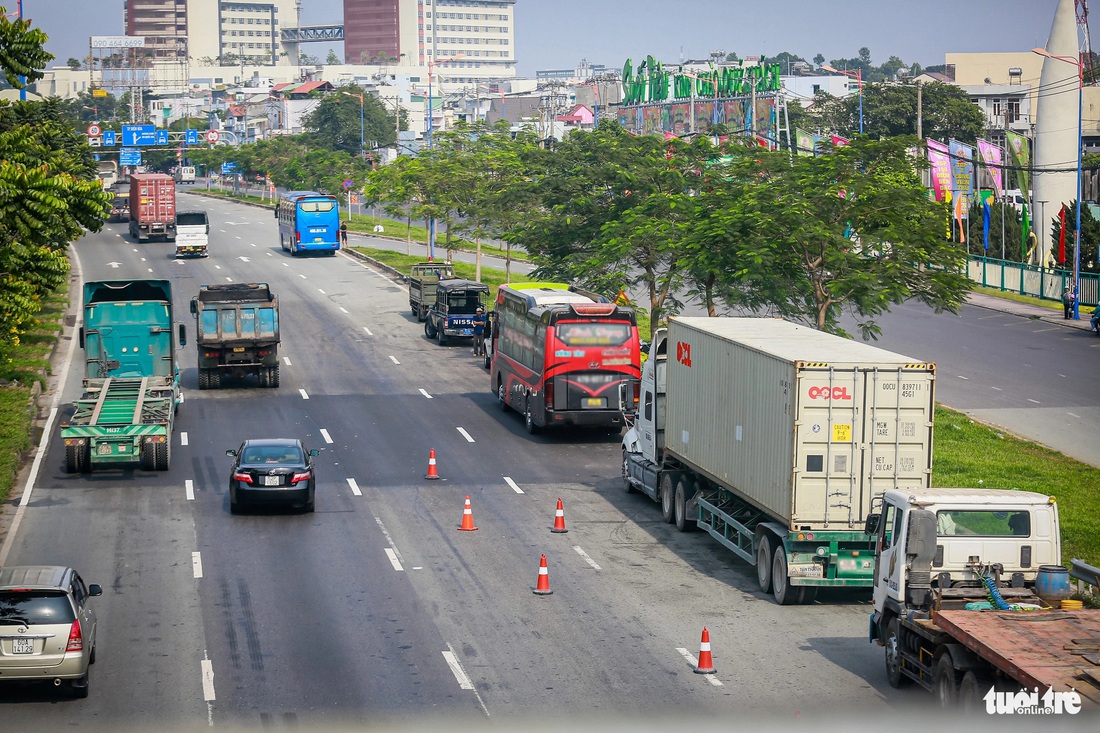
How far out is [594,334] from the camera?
36688 mm

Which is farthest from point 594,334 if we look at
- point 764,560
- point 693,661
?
point 693,661

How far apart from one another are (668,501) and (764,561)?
566 cm

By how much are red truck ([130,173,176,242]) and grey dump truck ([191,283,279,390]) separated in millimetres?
47664

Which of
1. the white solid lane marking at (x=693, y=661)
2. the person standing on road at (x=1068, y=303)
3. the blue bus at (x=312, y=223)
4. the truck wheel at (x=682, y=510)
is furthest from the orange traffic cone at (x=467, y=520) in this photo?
the blue bus at (x=312, y=223)

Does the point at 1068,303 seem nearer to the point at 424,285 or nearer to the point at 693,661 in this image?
the point at 424,285

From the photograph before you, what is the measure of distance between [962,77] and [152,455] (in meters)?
178

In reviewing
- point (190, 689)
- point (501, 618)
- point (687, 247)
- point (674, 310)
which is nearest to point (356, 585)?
point (501, 618)

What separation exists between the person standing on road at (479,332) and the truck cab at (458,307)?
0.76 ft

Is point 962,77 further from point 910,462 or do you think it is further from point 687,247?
point 910,462

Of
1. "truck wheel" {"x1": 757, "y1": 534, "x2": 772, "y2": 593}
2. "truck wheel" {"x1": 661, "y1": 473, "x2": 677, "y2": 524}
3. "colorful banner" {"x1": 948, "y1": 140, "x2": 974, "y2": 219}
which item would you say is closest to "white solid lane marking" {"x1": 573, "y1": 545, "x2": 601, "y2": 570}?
"truck wheel" {"x1": 661, "y1": 473, "x2": 677, "y2": 524}

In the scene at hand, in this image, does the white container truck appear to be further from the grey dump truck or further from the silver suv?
the grey dump truck

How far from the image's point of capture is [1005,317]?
6438 centimetres

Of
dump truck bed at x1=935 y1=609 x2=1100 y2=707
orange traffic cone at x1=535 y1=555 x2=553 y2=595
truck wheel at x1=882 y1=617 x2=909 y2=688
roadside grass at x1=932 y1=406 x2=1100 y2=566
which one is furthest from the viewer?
roadside grass at x1=932 y1=406 x2=1100 y2=566

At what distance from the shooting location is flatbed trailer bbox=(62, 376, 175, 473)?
3294cm
